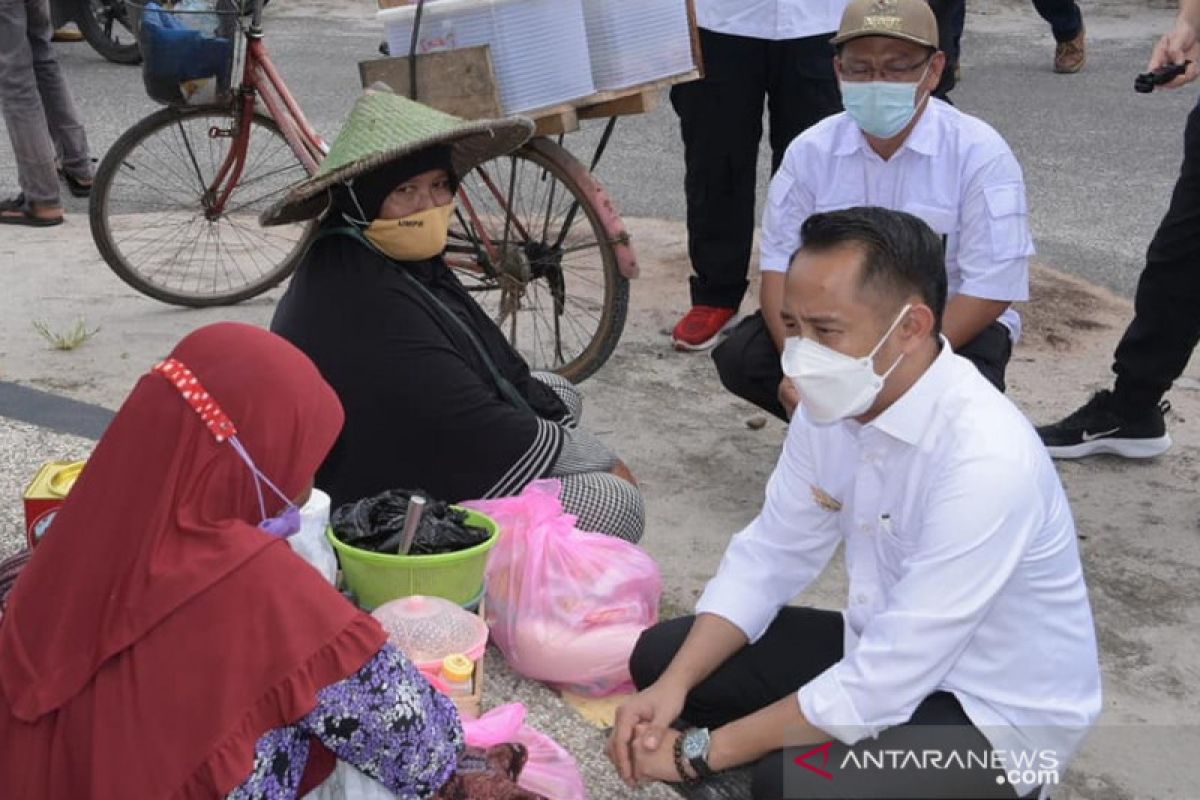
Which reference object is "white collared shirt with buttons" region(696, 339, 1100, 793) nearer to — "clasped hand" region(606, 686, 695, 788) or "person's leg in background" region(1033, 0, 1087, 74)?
"clasped hand" region(606, 686, 695, 788)

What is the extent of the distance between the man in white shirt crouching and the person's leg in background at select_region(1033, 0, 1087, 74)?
717cm

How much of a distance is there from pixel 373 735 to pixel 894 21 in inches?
87.9

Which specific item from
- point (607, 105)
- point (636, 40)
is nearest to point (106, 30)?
point (607, 105)

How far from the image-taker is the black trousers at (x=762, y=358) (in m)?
3.64

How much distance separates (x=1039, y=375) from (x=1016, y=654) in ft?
9.42

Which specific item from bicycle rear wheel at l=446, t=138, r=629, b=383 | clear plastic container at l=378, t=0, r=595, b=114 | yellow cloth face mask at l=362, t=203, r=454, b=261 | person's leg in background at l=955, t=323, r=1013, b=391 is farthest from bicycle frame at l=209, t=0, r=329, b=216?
person's leg in background at l=955, t=323, r=1013, b=391

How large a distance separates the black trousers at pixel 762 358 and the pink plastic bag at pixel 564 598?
0.89m

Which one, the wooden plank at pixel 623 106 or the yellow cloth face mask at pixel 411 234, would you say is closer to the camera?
the yellow cloth face mask at pixel 411 234

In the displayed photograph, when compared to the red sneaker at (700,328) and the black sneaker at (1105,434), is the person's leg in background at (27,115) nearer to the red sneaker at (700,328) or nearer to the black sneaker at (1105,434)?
the red sneaker at (700,328)

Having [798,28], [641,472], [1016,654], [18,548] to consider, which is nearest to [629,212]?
[798,28]

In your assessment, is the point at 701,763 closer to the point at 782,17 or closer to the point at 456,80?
the point at 456,80

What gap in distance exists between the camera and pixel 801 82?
15.2 feet

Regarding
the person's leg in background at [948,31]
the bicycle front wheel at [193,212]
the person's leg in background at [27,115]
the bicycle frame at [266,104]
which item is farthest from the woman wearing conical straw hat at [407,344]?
the person's leg in background at [27,115]

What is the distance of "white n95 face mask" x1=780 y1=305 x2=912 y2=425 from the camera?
2182mm
